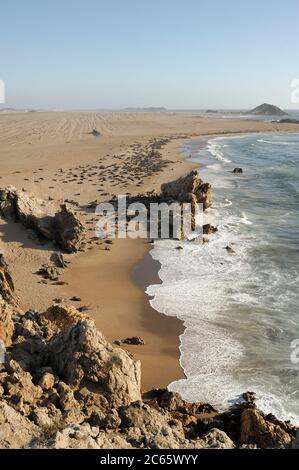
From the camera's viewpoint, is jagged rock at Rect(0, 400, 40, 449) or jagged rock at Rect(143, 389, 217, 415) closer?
jagged rock at Rect(0, 400, 40, 449)

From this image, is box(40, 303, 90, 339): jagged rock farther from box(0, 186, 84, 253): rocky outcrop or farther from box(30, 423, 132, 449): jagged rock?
box(0, 186, 84, 253): rocky outcrop

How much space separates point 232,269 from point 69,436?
1234 centimetres

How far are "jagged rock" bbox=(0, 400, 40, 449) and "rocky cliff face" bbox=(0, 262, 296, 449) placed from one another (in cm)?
1

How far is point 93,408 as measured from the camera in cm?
869

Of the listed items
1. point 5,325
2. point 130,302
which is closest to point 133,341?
point 130,302

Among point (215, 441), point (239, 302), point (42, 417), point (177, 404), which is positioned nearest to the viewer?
point (42, 417)

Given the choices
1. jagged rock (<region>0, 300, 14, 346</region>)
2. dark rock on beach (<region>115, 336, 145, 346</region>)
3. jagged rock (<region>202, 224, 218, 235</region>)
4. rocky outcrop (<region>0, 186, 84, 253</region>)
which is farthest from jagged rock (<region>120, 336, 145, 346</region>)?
jagged rock (<region>202, 224, 218, 235</region>)

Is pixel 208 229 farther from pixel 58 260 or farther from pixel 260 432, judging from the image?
pixel 260 432

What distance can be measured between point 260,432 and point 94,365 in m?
3.37

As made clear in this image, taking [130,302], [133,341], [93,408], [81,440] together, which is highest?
[81,440]

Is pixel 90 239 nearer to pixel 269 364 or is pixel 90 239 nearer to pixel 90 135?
pixel 269 364

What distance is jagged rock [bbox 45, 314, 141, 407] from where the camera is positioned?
919 cm

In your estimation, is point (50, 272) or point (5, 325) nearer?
point (5, 325)

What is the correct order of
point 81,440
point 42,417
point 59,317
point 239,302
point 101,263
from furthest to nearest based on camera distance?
point 101,263 → point 239,302 → point 59,317 → point 42,417 → point 81,440
